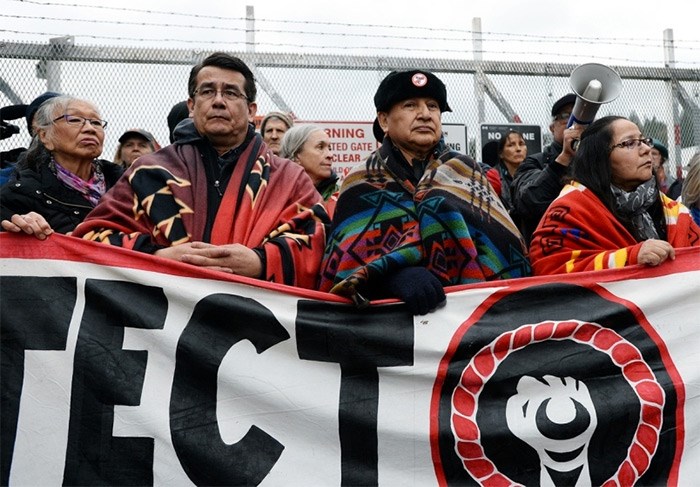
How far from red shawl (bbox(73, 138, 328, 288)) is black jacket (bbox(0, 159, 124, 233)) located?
0.48 m

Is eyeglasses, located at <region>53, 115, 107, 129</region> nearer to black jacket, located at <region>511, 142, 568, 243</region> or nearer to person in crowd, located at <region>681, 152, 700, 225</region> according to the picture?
black jacket, located at <region>511, 142, 568, 243</region>

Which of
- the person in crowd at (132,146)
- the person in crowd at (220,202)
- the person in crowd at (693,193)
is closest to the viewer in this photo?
the person in crowd at (220,202)

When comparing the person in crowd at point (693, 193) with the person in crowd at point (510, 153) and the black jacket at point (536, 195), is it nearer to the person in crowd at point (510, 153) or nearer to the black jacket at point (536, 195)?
the black jacket at point (536, 195)

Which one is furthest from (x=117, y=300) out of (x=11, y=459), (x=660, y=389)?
(x=660, y=389)

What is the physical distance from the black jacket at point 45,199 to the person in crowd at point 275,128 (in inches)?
70.1

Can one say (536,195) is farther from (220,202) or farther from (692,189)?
(220,202)

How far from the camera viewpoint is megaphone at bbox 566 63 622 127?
17.7 feet

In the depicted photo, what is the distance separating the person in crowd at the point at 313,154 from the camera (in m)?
→ 5.75

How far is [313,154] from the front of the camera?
226 inches

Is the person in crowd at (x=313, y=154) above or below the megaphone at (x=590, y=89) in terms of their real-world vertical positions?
below

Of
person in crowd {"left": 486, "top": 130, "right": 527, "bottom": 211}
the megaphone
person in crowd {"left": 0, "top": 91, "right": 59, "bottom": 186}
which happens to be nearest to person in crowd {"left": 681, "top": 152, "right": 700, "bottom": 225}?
the megaphone

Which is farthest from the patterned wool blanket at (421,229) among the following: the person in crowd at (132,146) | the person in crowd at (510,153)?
the person in crowd at (510,153)

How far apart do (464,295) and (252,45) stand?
3923mm

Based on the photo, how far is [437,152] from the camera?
4.48m
